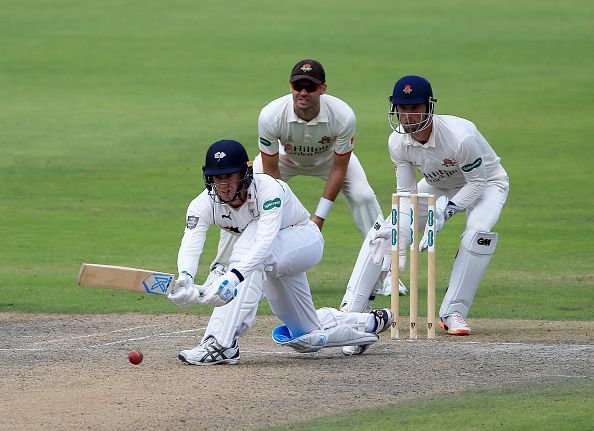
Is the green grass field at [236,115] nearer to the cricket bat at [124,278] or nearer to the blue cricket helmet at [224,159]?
the blue cricket helmet at [224,159]

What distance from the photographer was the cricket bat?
7.00 meters

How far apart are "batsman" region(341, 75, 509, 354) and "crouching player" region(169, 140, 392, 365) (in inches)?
39.0

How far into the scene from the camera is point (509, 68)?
29609 mm

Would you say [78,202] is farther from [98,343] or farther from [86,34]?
[86,34]

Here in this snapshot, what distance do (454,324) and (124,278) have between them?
294 centimetres

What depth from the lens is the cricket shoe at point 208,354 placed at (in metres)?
7.77

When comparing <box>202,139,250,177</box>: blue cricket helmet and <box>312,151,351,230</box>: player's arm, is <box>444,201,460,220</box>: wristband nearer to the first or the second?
<box>312,151,351,230</box>: player's arm

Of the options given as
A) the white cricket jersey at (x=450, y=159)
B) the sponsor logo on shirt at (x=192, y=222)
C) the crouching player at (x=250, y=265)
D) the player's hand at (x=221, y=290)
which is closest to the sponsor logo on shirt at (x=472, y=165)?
the white cricket jersey at (x=450, y=159)

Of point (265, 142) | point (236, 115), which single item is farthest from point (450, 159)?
point (236, 115)

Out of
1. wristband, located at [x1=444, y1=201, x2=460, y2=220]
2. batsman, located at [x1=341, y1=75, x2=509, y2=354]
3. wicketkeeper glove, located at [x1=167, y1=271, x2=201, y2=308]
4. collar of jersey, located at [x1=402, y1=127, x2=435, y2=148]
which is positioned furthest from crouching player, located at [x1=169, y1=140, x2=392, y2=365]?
collar of jersey, located at [x1=402, y1=127, x2=435, y2=148]

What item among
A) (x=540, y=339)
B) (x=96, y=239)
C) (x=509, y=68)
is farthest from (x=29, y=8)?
(x=540, y=339)

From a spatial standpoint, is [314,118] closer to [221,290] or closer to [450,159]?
[450,159]

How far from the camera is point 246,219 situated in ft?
26.1

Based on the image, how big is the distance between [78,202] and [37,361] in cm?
937
